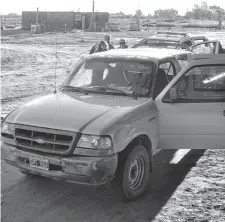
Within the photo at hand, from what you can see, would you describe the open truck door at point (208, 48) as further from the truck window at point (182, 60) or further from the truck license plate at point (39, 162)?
the truck license plate at point (39, 162)

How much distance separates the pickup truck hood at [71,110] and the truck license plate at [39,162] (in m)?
0.39

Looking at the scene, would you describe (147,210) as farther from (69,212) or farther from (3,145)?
(3,145)

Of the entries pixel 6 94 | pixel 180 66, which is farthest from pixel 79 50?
pixel 180 66

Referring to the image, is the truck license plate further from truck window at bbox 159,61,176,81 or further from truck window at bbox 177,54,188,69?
truck window at bbox 177,54,188,69

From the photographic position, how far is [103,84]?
5.70 metres

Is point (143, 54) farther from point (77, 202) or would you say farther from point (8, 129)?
point (77, 202)

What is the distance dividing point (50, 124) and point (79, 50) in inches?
873

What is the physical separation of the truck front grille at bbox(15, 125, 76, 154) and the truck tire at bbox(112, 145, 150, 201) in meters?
0.67

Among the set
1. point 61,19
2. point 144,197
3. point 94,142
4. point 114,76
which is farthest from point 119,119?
point 61,19

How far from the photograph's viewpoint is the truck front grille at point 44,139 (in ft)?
14.9

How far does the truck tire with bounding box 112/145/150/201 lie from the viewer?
4.73 m

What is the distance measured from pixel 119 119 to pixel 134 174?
826 millimetres

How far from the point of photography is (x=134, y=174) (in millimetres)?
5082

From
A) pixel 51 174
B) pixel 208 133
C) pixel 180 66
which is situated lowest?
pixel 51 174
